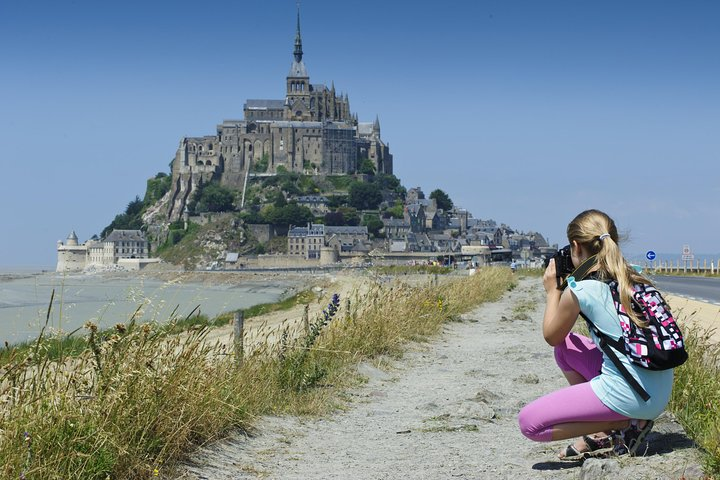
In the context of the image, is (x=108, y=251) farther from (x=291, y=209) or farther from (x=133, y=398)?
(x=133, y=398)

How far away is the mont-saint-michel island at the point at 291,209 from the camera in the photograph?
103312mm

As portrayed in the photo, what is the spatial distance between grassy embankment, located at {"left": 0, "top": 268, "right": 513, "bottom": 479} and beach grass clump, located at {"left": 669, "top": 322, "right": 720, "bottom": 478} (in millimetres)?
2453

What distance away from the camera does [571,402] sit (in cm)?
453

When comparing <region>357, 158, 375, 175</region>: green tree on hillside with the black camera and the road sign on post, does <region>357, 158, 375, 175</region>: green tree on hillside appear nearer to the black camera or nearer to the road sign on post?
the road sign on post

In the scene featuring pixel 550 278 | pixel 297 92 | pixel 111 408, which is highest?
pixel 297 92

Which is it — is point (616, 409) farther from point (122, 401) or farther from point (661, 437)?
point (122, 401)

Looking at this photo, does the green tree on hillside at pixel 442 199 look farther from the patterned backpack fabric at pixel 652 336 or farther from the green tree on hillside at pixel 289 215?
the patterned backpack fabric at pixel 652 336

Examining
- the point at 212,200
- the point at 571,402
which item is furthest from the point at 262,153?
the point at 571,402

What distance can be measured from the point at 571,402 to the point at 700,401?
1051mm

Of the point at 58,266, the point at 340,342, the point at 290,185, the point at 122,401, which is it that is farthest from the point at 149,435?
the point at 58,266

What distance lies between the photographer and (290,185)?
114 metres

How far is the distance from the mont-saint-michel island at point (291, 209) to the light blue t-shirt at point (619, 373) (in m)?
93.3

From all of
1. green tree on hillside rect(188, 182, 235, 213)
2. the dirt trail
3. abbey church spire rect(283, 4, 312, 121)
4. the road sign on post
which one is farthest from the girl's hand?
abbey church spire rect(283, 4, 312, 121)

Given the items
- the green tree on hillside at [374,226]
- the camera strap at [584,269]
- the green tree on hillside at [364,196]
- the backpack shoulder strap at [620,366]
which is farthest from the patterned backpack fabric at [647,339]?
the green tree on hillside at [364,196]
